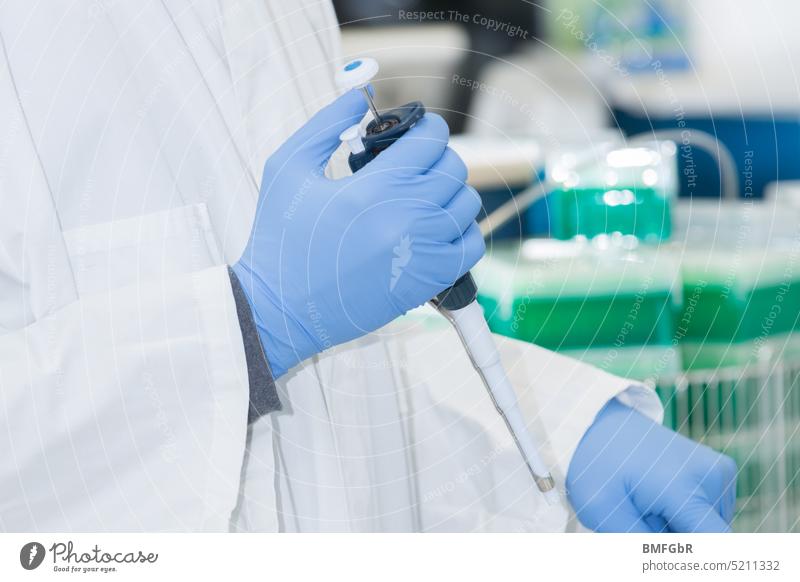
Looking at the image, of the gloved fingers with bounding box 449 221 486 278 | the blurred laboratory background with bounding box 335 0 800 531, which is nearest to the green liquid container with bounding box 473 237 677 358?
the blurred laboratory background with bounding box 335 0 800 531

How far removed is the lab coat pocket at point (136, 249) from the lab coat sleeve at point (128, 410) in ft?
0.16

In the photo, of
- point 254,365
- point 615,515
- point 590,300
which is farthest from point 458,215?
point 590,300

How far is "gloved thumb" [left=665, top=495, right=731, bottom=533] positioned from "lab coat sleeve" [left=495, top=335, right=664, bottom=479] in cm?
6

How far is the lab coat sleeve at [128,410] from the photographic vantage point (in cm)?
43

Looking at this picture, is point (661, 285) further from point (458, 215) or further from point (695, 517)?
point (458, 215)

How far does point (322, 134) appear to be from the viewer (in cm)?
49

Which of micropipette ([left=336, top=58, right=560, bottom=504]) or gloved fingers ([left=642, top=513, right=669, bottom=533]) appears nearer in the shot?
micropipette ([left=336, top=58, right=560, bottom=504])

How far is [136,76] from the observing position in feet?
1.77

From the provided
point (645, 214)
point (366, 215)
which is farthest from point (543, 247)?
point (366, 215)

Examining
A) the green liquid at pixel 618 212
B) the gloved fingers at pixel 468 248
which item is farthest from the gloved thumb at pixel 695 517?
the green liquid at pixel 618 212

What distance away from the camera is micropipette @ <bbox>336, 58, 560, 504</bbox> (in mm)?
449

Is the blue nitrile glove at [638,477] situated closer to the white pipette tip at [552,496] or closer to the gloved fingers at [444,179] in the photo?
the white pipette tip at [552,496]

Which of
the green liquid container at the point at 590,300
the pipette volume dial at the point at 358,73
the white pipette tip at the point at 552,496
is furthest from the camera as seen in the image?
the green liquid container at the point at 590,300

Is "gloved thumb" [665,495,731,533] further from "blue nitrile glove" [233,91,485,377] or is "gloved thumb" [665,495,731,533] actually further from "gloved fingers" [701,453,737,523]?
"blue nitrile glove" [233,91,485,377]
